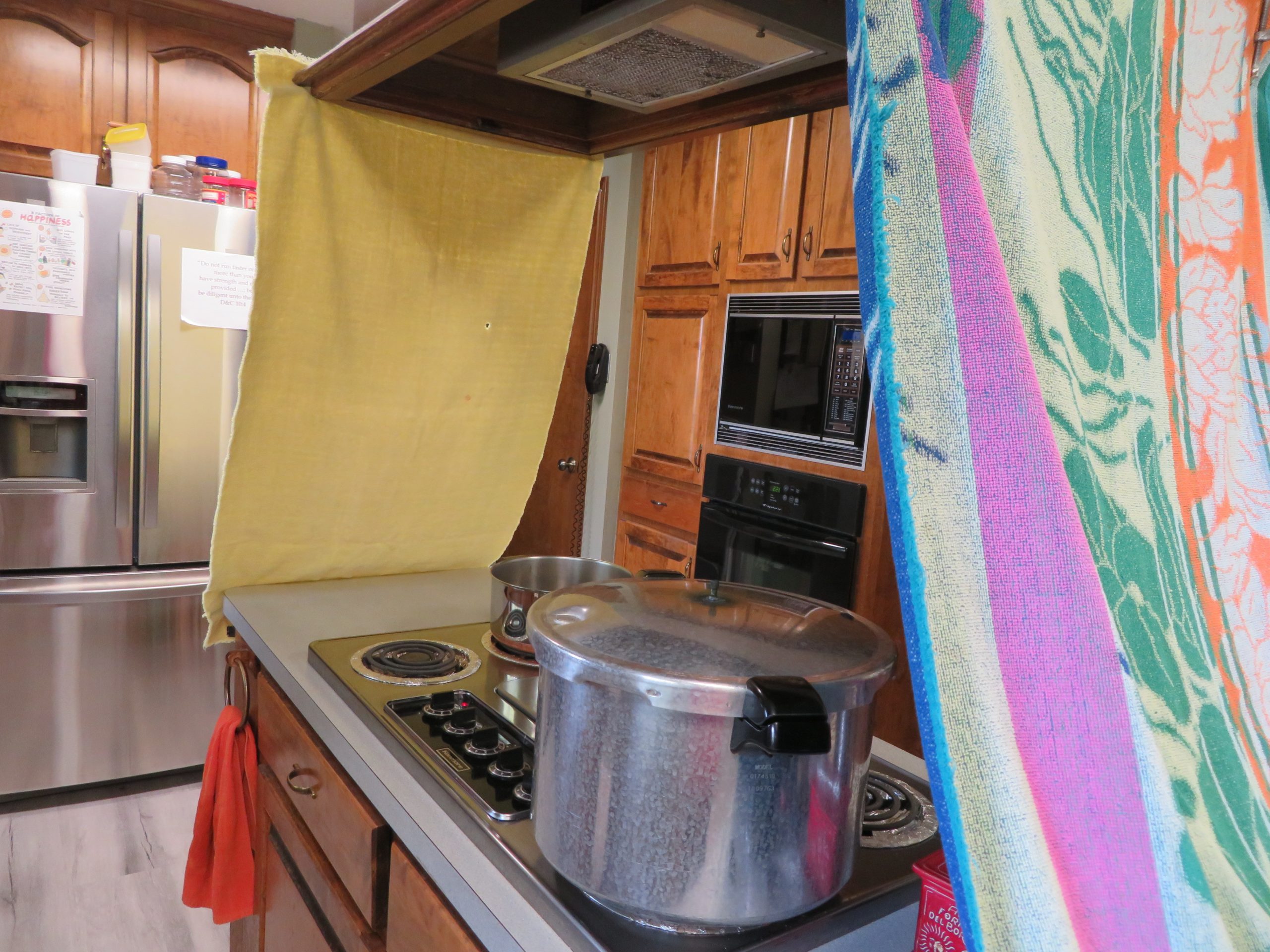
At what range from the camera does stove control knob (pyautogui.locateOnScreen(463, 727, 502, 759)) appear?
829 mm

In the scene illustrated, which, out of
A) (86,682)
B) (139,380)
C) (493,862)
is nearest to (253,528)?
(493,862)

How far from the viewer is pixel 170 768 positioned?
2.45 m

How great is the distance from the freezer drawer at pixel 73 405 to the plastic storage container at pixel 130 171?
0.13 metres

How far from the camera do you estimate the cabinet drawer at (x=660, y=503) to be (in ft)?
9.30

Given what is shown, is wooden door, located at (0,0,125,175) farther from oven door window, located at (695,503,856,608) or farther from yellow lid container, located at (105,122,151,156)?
oven door window, located at (695,503,856,608)

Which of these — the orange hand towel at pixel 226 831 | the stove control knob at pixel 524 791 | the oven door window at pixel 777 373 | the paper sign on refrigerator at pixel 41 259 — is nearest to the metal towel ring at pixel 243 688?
the orange hand towel at pixel 226 831

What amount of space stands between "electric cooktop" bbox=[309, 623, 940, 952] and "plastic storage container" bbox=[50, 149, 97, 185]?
5.90 feet

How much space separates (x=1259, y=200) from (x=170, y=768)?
2737mm

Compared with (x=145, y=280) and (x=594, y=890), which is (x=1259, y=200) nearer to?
(x=594, y=890)

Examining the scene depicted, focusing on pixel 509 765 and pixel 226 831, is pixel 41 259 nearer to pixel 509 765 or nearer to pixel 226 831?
pixel 226 831

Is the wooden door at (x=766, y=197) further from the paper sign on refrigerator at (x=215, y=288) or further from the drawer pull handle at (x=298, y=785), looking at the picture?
the drawer pull handle at (x=298, y=785)

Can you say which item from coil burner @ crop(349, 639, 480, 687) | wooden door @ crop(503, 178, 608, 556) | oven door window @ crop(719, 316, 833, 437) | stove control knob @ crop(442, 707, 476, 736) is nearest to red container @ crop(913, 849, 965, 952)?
stove control knob @ crop(442, 707, 476, 736)

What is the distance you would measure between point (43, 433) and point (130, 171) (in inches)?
28.4

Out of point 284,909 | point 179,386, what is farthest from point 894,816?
point 179,386
